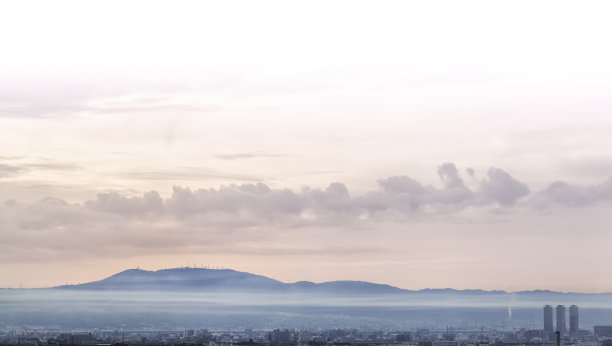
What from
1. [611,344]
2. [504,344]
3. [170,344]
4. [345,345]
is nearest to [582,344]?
[611,344]

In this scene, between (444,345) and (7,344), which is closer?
(7,344)

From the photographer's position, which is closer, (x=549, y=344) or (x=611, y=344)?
(x=611, y=344)

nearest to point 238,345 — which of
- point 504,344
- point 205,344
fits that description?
point 205,344

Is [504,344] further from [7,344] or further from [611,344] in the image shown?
[7,344]

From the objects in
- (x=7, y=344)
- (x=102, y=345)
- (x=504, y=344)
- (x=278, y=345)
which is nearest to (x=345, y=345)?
(x=278, y=345)

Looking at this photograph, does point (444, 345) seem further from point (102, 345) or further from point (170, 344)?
point (102, 345)

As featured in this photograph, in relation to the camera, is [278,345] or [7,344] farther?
[278,345]

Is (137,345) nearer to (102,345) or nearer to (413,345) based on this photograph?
(102,345)
